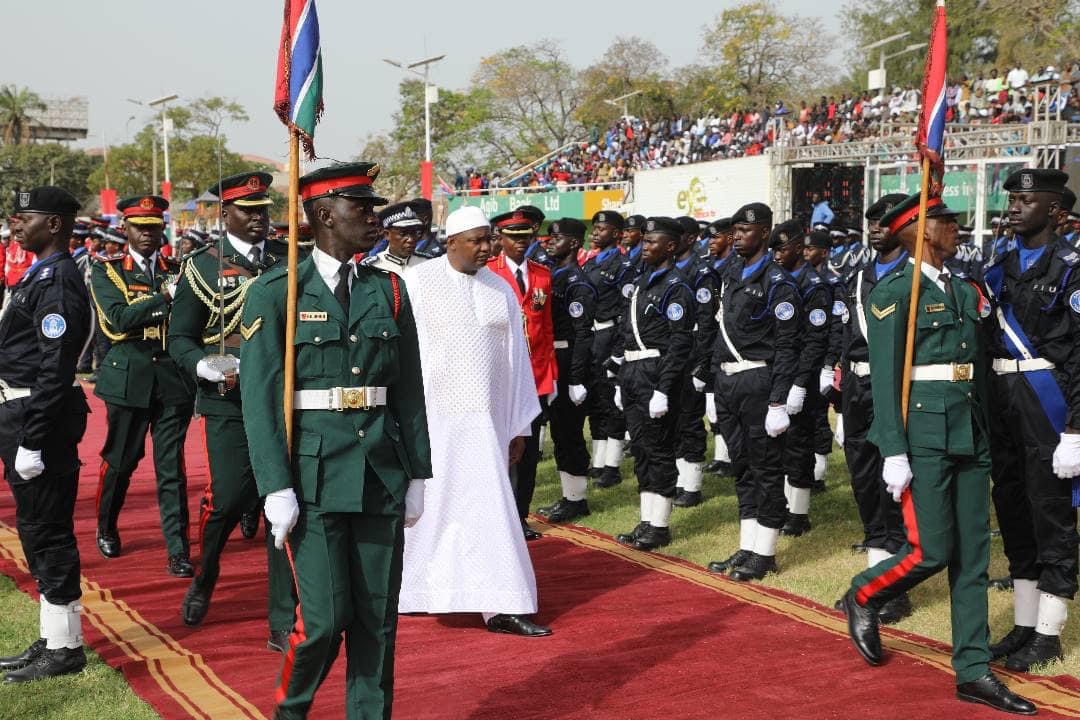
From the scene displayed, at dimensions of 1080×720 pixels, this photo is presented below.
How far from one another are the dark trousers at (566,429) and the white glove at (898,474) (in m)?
4.12

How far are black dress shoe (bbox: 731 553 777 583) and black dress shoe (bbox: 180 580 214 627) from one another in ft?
10.2

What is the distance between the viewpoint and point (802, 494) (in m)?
8.84

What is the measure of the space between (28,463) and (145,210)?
3463 mm

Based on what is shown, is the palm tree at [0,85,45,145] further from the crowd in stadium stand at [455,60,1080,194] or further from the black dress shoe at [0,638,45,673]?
the black dress shoe at [0,638,45,673]

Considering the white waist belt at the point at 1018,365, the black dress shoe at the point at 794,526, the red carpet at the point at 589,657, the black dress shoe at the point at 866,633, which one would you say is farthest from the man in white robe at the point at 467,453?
the black dress shoe at the point at 794,526

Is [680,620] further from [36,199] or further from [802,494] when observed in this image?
[36,199]

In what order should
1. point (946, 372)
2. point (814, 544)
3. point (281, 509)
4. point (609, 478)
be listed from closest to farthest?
point (281, 509) < point (946, 372) < point (814, 544) < point (609, 478)

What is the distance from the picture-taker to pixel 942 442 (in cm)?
519

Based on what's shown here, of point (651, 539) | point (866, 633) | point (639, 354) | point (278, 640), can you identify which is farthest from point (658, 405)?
point (278, 640)

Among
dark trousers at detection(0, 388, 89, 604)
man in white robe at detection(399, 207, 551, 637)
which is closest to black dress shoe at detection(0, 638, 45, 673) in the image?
dark trousers at detection(0, 388, 89, 604)

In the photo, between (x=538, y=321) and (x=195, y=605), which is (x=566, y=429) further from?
(x=195, y=605)

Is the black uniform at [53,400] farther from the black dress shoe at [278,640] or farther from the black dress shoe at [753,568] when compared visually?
the black dress shoe at [753,568]

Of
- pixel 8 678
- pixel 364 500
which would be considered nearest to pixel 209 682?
pixel 8 678

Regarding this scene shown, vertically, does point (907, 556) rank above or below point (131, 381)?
below
